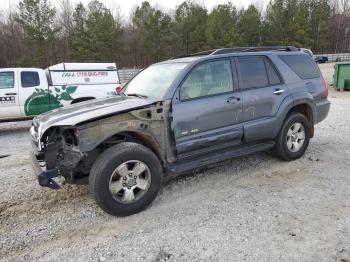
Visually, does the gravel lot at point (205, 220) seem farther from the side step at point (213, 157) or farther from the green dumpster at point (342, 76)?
the green dumpster at point (342, 76)

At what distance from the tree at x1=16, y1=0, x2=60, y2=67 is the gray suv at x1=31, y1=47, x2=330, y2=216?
1325 inches

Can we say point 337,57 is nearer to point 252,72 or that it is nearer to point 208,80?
point 252,72

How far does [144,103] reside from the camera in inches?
150

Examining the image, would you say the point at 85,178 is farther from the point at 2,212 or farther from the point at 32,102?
the point at 32,102

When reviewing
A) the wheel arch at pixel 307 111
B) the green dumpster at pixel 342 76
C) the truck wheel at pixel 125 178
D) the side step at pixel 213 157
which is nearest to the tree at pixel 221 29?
the green dumpster at pixel 342 76

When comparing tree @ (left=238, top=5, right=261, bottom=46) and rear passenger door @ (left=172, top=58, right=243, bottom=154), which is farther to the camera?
tree @ (left=238, top=5, right=261, bottom=46)

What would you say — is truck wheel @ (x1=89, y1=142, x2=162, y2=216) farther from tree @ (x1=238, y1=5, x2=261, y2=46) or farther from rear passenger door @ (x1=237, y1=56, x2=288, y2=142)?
tree @ (x1=238, y1=5, x2=261, y2=46)

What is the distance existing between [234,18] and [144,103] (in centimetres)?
4821

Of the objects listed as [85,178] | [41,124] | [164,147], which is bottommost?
[85,178]

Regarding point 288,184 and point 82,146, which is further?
point 288,184

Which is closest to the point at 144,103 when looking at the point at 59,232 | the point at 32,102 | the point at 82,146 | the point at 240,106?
the point at 82,146

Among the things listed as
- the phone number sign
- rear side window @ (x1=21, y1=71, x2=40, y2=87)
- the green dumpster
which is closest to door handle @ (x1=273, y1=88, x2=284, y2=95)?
rear side window @ (x1=21, y1=71, x2=40, y2=87)

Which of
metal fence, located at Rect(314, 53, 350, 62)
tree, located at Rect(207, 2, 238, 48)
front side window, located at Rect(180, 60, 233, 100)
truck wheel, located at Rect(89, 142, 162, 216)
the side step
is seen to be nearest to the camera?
truck wheel, located at Rect(89, 142, 162, 216)

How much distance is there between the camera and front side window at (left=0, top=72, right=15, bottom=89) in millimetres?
8617
